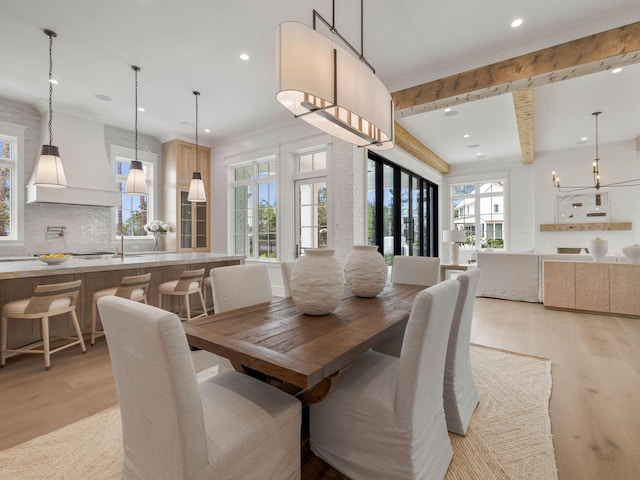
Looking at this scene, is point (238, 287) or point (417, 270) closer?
point (238, 287)

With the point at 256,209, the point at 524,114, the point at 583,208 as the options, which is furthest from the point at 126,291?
the point at 583,208

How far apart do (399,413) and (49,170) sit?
4.14 m

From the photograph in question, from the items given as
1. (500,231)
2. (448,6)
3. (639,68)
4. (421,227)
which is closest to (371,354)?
(448,6)

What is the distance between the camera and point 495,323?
399 centimetres

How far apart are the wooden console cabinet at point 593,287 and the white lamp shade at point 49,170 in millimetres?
6396

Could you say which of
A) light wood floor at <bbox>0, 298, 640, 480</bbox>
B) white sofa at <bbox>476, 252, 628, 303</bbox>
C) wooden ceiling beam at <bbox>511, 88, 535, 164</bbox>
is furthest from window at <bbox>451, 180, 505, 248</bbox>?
light wood floor at <bbox>0, 298, 640, 480</bbox>

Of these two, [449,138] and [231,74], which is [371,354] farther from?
[449,138]

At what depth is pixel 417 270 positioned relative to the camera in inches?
115

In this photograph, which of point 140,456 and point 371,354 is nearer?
point 140,456

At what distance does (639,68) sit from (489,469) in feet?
16.0

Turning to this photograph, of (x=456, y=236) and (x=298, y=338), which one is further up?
(x=456, y=236)

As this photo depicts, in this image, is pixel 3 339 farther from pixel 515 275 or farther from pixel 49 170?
pixel 515 275

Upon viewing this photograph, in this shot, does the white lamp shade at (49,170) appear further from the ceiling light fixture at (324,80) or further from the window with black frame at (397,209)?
the window with black frame at (397,209)

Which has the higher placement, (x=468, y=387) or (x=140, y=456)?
(x=140, y=456)
